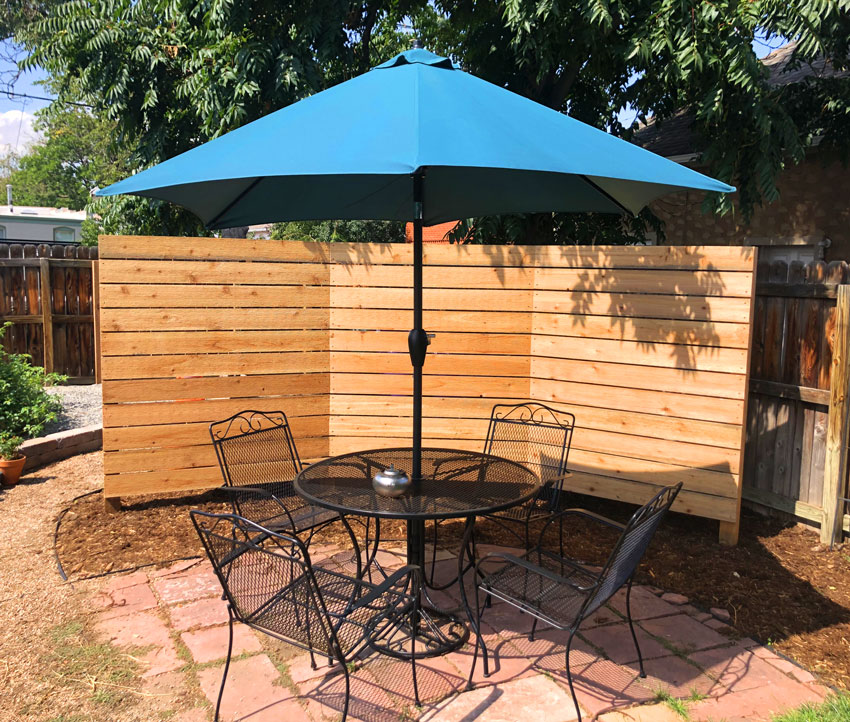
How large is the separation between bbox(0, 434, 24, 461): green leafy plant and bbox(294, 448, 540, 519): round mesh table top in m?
3.59

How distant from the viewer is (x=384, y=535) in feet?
15.9

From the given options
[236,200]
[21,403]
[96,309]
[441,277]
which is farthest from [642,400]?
[96,309]

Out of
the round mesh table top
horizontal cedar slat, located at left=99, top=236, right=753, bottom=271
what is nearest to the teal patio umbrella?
the round mesh table top

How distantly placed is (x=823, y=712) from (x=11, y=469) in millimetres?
5987

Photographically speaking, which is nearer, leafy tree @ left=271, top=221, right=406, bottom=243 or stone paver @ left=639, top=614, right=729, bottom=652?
stone paver @ left=639, top=614, right=729, bottom=652

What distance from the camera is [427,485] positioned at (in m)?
3.49

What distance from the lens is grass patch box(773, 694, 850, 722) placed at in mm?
2734

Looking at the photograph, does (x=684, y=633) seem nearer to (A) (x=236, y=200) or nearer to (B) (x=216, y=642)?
(B) (x=216, y=642)

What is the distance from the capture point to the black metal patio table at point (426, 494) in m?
3.05

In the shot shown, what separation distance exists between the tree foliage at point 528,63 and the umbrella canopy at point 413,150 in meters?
2.70

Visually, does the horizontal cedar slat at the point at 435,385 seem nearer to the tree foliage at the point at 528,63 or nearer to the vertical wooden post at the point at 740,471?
the vertical wooden post at the point at 740,471

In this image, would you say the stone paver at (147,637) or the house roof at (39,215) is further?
the house roof at (39,215)

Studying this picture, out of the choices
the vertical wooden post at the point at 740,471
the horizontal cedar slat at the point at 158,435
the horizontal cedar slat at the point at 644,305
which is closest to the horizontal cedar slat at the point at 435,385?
the horizontal cedar slat at the point at 158,435

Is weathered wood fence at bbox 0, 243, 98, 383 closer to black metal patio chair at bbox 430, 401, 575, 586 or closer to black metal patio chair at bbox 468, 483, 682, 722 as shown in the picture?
black metal patio chair at bbox 430, 401, 575, 586
